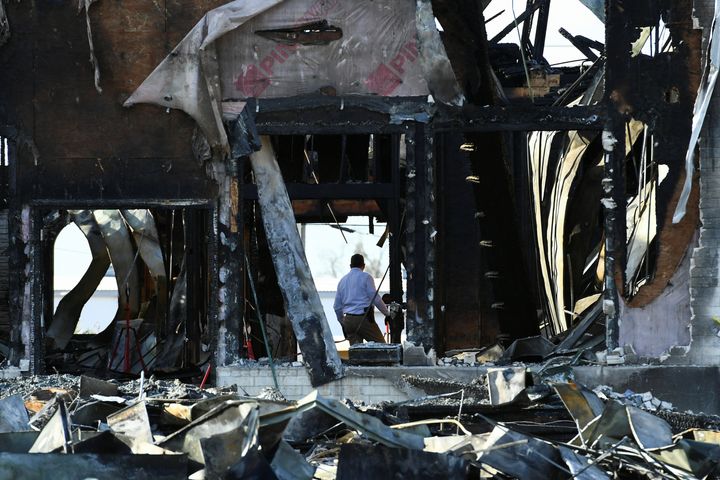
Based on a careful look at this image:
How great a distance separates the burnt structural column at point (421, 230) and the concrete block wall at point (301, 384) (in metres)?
0.56

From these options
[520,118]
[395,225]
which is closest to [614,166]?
[520,118]

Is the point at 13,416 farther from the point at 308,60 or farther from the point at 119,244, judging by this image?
the point at 119,244

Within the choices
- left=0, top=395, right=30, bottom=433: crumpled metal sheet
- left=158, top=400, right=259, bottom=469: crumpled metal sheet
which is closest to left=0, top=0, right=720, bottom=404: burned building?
left=0, top=395, right=30, bottom=433: crumpled metal sheet

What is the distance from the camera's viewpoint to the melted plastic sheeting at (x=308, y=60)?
12.4 meters

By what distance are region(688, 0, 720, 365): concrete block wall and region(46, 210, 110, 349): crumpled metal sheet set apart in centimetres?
887

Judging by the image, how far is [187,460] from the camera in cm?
739

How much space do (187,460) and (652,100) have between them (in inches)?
262

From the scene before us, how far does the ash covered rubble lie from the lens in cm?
729

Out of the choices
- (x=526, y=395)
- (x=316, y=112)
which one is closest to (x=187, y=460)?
(x=526, y=395)

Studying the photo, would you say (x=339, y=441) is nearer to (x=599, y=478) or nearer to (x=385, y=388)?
(x=599, y=478)

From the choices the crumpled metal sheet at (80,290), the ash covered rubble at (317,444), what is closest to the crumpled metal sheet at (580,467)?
the ash covered rubble at (317,444)

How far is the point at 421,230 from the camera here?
12.4 meters

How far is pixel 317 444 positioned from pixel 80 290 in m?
9.97

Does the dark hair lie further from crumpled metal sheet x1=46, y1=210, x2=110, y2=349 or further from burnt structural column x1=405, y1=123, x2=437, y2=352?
crumpled metal sheet x1=46, y1=210, x2=110, y2=349
